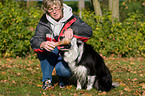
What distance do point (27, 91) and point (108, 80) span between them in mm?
1510

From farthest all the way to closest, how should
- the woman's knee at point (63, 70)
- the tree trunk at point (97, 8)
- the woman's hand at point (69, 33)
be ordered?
the tree trunk at point (97, 8) < the woman's knee at point (63, 70) < the woman's hand at point (69, 33)

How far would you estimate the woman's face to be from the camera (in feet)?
11.6

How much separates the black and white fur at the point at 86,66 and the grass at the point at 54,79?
0.17 metres

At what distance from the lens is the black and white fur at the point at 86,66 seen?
3.43m

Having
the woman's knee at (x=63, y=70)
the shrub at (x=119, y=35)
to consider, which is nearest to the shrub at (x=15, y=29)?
the shrub at (x=119, y=35)

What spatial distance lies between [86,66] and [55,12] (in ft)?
3.45

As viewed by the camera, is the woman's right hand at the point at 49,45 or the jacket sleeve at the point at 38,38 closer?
the woman's right hand at the point at 49,45

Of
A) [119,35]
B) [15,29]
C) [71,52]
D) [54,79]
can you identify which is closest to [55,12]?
[71,52]

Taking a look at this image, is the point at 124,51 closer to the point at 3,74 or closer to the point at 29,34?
the point at 29,34

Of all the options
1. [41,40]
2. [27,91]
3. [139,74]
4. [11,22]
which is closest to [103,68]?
[41,40]

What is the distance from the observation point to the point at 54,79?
498 cm

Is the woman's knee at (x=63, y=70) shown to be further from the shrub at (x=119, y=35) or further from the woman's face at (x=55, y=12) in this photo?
the shrub at (x=119, y=35)

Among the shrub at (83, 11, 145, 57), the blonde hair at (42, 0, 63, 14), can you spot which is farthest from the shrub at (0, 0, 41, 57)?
the blonde hair at (42, 0, 63, 14)

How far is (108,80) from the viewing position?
3867mm
